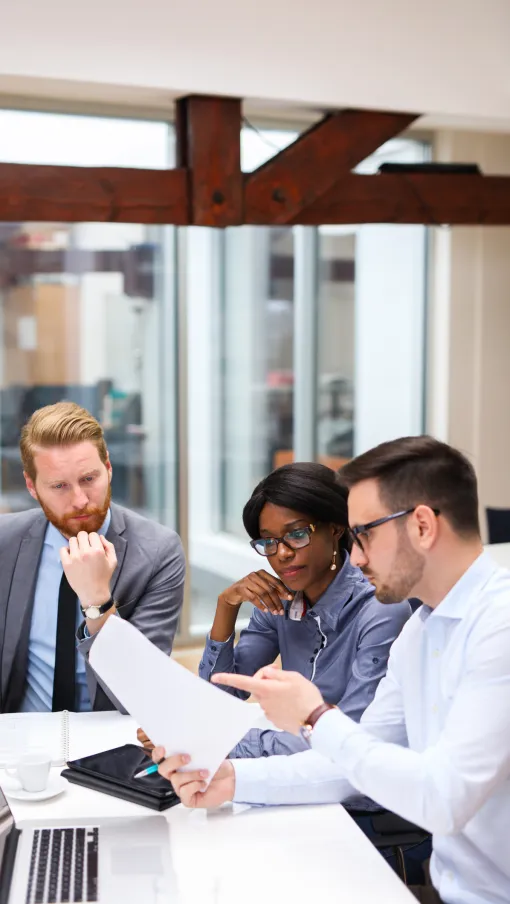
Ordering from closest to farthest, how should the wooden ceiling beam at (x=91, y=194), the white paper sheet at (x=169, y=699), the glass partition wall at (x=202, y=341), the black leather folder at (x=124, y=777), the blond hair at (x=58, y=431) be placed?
the white paper sheet at (x=169, y=699), the black leather folder at (x=124, y=777), the blond hair at (x=58, y=431), the wooden ceiling beam at (x=91, y=194), the glass partition wall at (x=202, y=341)

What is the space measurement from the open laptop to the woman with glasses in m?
0.68

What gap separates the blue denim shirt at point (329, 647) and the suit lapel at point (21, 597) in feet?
1.61

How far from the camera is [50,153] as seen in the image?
503cm

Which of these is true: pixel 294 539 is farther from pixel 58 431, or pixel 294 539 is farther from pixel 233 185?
pixel 233 185

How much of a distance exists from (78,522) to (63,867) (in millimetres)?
1200

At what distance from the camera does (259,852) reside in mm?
1743

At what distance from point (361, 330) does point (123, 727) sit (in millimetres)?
4047

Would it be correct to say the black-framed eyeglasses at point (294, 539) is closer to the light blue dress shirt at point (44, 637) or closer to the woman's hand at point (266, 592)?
the woman's hand at point (266, 592)

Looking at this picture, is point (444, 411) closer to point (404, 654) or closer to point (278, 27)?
point (278, 27)

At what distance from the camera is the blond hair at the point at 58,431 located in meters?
2.74

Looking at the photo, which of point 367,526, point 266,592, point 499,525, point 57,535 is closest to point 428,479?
point 367,526

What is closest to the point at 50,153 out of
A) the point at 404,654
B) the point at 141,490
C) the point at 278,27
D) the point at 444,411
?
the point at 278,27

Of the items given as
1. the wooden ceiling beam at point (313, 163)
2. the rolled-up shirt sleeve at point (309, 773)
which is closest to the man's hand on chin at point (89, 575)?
the rolled-up shirt sleeve at point (309, 773)

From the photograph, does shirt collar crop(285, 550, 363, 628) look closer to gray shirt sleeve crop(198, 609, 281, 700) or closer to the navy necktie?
gray shirt sleeve crop(198, 609, 281, 700)
